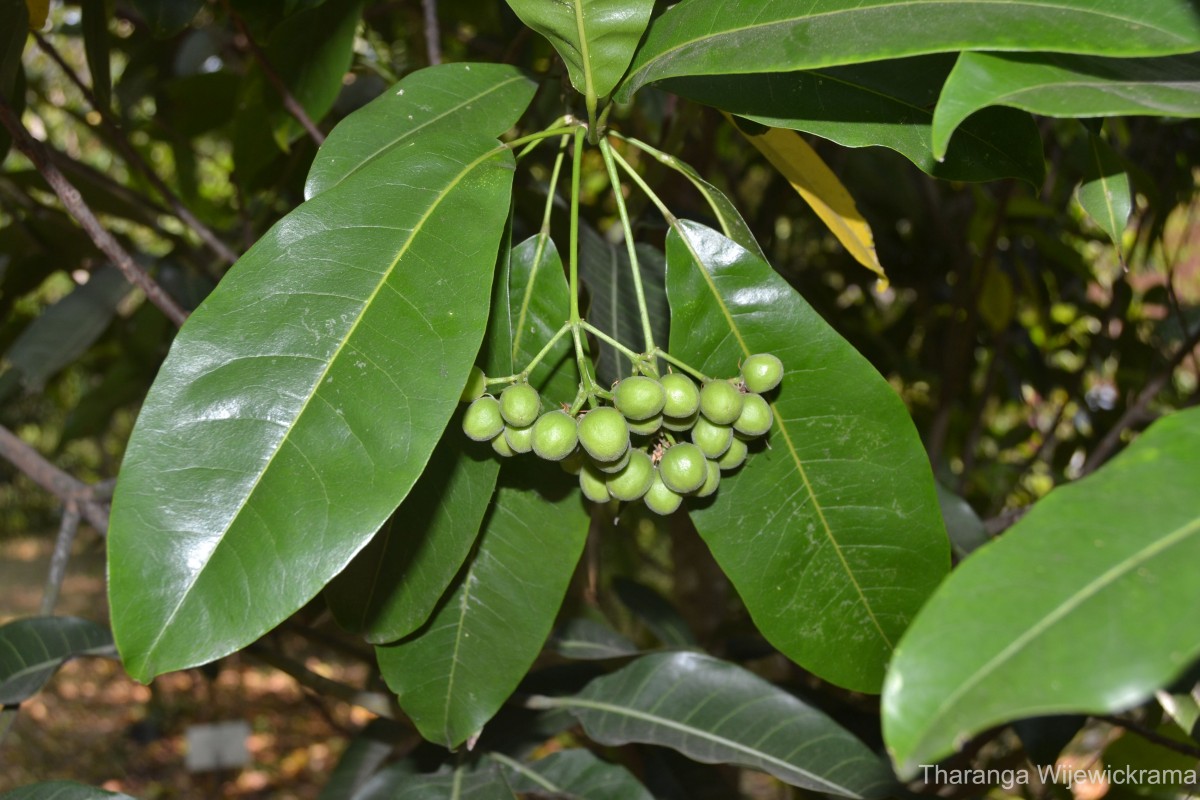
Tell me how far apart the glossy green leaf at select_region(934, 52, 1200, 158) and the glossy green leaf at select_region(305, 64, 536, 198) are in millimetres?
403

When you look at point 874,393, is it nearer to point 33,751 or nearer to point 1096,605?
point 1096,605

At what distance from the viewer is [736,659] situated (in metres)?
1.83

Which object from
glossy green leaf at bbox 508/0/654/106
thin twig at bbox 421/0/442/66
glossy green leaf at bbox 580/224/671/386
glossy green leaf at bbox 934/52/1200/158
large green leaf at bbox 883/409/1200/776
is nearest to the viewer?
large green leaf at bbox 883/409/1200/776

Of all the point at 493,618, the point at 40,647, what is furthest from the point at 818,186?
the point at 40,647

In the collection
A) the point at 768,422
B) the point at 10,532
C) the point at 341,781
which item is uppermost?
the point at 768,422

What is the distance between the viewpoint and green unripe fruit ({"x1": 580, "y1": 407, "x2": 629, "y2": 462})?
0.76 meters

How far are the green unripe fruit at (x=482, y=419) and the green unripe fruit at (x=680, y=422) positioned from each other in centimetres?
15

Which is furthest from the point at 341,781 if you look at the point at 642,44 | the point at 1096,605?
the point at 1096,605

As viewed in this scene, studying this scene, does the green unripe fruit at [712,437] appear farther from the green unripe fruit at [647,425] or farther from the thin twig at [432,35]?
the thin twig at [432,35]

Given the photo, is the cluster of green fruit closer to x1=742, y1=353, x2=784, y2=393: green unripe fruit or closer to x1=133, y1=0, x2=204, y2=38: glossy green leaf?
x1=742, y1=353, x2=784, y2=393: green unripe fruit

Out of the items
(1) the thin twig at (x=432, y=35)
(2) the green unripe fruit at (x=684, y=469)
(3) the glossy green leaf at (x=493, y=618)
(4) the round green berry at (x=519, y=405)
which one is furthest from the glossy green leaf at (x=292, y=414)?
(1) the thin twig at (x=432, y=35)

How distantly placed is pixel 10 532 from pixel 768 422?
832 centimetres

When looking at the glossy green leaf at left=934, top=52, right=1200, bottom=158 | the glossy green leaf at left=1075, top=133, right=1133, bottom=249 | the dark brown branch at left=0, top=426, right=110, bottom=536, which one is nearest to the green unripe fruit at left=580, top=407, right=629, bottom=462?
the glossy green leaf at left=934, top=52, right=1200, bottom=158

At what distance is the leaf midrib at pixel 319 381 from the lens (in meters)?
0.59
